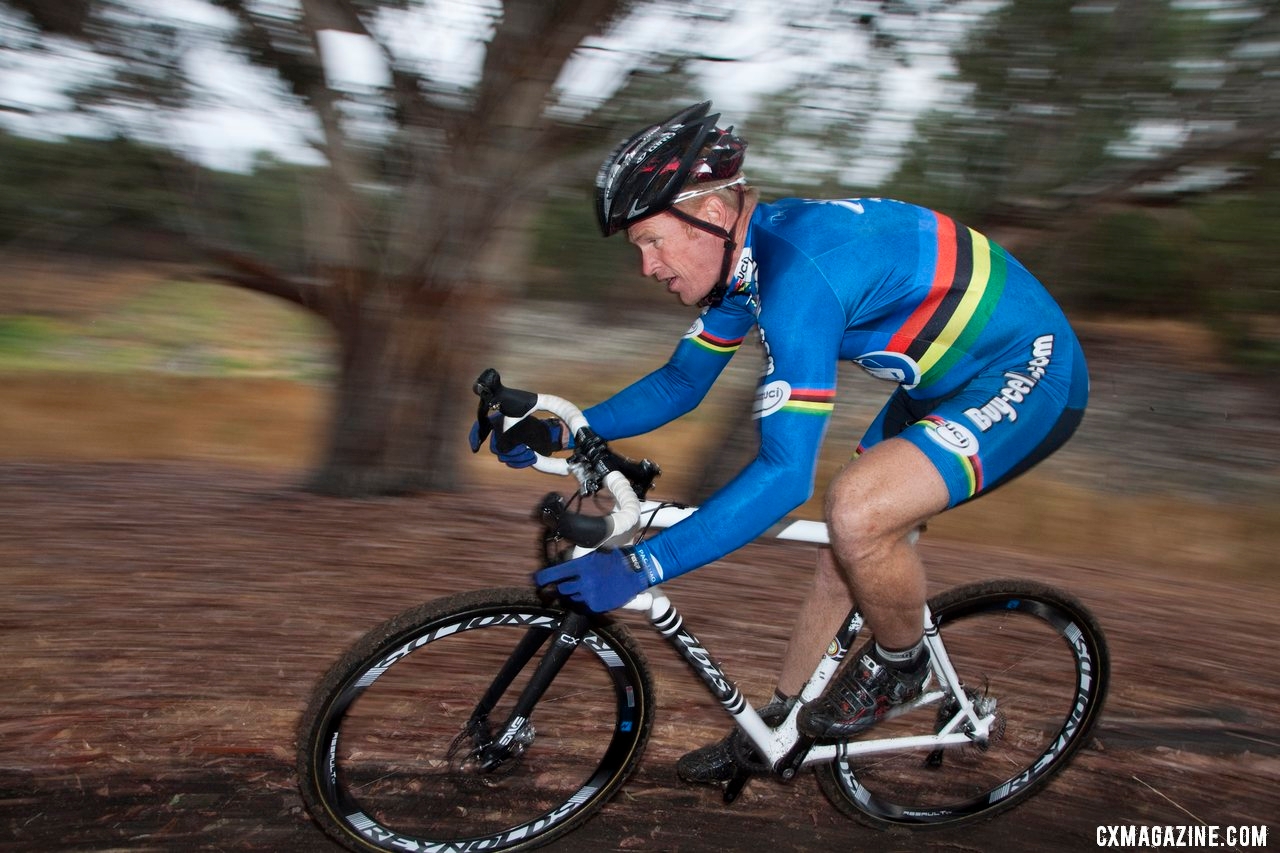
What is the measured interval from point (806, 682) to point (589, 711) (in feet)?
2.33

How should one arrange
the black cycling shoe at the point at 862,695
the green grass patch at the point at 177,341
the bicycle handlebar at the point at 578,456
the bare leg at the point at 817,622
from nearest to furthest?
1. the bicycle handlebar at the point at 578,456
2. the black cycling shoe at the point at 862,695
3. the bare leg at the point at 817,622
4. the green grass patch at the point at 177,341

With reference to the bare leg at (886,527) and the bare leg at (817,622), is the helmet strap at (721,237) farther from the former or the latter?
the bare leg at (817,622)

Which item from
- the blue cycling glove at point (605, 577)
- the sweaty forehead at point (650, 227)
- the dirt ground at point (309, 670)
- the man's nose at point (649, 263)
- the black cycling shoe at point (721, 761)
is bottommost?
the dirt ground at point (309, 670)

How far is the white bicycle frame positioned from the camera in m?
2.40

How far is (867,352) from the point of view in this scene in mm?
2572

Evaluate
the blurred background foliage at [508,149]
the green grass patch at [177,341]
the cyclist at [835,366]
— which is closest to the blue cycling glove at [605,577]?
the cyclist at [835,366]

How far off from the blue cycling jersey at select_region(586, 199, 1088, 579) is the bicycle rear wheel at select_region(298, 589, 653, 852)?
1.85 ft

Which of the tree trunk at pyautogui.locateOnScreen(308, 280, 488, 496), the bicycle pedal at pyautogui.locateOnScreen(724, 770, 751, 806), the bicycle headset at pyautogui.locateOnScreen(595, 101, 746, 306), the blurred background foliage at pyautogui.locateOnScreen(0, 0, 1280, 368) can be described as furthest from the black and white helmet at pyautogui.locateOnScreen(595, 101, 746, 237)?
the tree trunk at pyautogui.locateOnScreen(308, 280, 488, 496)

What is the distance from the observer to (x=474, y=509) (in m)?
5.67

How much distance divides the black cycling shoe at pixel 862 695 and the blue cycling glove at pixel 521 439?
110 centimetres

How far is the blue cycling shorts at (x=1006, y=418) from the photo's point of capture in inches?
94.0

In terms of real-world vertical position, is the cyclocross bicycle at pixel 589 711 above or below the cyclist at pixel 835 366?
below

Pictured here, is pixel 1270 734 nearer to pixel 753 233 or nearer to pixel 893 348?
pixel 893 348

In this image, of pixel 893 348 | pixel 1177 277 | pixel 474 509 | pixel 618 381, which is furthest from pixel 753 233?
pixel 618 381
